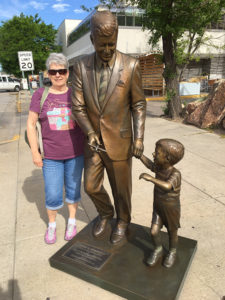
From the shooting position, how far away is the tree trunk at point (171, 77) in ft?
27.5

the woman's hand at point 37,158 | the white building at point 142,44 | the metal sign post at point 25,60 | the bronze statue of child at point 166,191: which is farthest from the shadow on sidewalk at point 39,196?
the white building at point 142,44

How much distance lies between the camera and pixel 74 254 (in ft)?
7.65

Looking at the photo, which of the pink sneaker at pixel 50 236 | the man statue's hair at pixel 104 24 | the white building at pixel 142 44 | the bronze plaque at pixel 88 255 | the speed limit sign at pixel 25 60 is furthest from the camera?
the white building at pixel 142 44

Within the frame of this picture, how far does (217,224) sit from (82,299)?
71.1 inches

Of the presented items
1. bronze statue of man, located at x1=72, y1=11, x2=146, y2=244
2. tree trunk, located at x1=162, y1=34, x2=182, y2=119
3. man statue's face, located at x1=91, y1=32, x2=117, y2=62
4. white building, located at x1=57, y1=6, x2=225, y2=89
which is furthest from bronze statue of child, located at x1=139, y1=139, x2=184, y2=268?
white building, located at x1=57, y1=6, x2=225, y2=89

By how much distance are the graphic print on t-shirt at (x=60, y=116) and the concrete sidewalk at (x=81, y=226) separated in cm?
136

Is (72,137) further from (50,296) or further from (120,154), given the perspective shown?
(50,296)

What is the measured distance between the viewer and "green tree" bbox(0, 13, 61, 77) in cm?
3147

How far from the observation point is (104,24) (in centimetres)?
175

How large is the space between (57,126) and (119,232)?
1.25 metres

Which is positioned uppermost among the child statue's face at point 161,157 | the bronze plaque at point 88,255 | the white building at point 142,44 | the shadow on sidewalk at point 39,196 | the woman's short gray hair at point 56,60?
the white building at point 142,44

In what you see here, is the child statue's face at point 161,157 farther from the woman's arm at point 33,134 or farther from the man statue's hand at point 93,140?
the woman's arm at point 33,134

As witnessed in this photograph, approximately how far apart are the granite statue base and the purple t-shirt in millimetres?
940

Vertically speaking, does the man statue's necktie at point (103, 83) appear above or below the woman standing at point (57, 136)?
above
